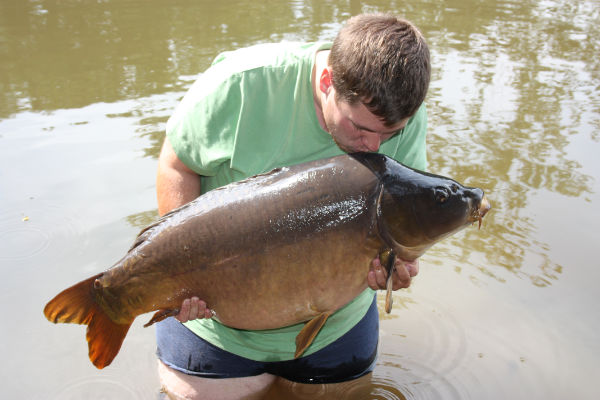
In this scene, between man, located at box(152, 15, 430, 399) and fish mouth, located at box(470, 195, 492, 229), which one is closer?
man, located at box(152, 15, 430, 399)

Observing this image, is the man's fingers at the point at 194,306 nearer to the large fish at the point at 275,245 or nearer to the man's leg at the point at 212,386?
the large fish at the point at 275,245

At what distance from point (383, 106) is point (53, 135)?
15.3 feet

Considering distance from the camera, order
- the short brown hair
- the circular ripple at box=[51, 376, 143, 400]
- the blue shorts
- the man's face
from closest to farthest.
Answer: the short brown hair
the man's face
the blue shorts
the circular ripple at box=[51, 376, 143, 400]

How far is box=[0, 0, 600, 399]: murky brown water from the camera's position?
3320mm

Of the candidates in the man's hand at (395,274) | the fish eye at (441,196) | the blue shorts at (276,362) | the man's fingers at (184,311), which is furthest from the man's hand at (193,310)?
the fish eye at (441,196)

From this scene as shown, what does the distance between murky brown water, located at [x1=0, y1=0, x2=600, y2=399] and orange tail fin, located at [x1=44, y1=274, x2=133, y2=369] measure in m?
0.94

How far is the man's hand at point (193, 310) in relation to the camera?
2.26 meters

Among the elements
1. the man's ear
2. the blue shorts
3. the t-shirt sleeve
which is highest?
the man's ear

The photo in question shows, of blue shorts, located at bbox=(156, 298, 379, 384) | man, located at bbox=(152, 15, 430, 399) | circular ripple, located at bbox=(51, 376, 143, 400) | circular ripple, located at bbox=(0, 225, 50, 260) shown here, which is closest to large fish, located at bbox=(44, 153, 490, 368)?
man, located at bbox=(152, 15, 430, 399)

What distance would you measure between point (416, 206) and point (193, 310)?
981 mm

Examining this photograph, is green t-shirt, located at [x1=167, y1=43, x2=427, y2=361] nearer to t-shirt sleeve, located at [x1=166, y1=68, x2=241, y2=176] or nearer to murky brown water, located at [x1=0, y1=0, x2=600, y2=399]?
t-shirt sleeve, located at [x1=166, y1=68, x2=241, y2=176]

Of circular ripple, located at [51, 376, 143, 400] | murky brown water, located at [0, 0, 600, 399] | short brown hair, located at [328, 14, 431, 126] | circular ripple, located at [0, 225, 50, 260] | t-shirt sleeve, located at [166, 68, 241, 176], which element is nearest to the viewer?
short brown hair, located at [328, 14, 431, 126]

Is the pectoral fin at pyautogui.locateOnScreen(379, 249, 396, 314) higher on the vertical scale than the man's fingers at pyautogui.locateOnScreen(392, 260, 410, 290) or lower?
higher

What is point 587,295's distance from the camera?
386 centimetres
